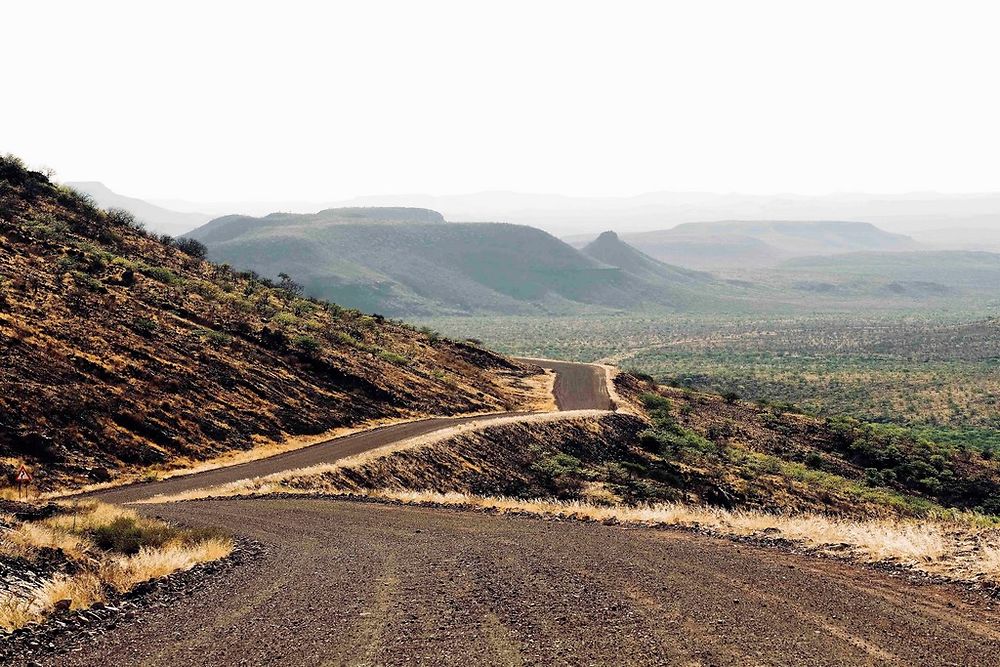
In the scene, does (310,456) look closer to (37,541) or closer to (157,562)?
(37,541)

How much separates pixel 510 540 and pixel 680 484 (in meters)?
20.9

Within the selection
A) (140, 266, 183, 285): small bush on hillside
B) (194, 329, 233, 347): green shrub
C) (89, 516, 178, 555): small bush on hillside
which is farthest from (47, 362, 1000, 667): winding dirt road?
(140, 266, 183, 285): small bush on hillside

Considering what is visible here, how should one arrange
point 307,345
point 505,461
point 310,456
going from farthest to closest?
point 307,345
point 505,461
point 310,456

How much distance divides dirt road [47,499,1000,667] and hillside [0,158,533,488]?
1616 centimetres

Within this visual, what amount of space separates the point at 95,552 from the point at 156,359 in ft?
74.9

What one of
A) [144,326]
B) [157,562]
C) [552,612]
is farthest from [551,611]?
[144,326]

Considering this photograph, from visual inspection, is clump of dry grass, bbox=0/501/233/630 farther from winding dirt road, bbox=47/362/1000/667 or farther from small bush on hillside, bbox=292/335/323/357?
small bush on hillside, bbox=292/335/323/357

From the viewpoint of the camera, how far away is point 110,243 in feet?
163

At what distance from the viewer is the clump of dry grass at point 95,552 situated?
876 cm

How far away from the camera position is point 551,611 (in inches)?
353

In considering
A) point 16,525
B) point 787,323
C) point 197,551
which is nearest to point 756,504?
point 197,551

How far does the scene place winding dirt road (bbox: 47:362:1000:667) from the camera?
298 inches

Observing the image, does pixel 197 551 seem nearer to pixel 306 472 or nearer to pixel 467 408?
pixel 306 472

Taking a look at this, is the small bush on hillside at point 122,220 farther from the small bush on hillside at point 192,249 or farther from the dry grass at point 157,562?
the dry grass at point 157,562
